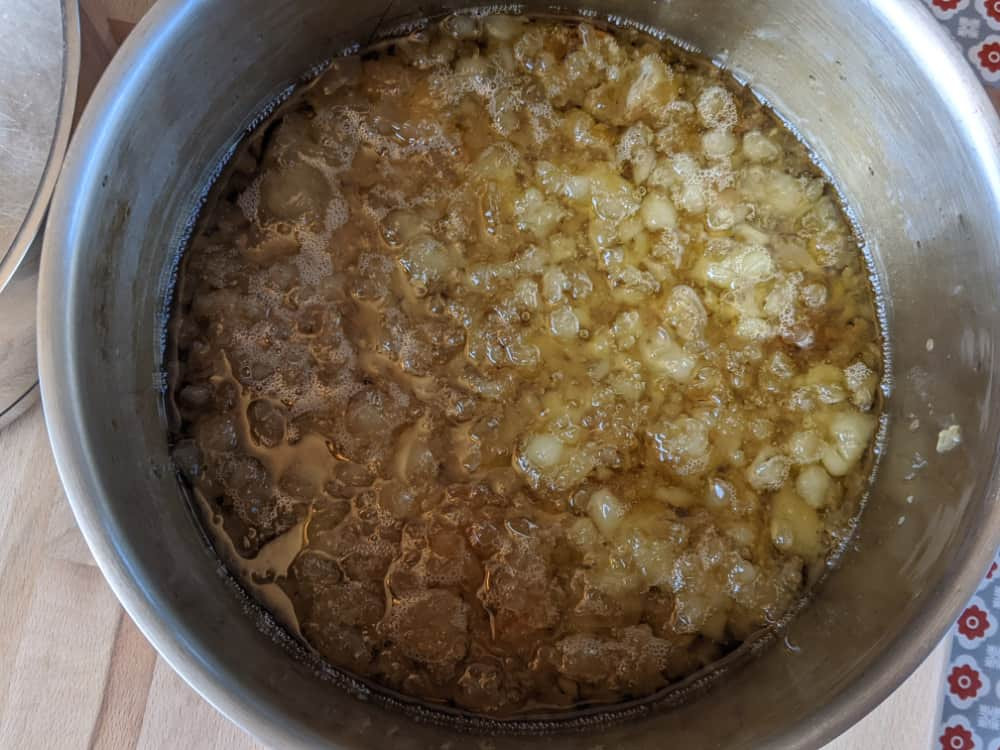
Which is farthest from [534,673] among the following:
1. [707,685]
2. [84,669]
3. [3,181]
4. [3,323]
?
[3,181]

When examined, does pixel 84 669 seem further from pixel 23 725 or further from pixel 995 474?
pixel 995 474

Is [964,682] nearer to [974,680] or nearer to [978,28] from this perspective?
[974,680]

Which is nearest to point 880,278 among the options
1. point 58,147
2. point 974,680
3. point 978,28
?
point 978,28

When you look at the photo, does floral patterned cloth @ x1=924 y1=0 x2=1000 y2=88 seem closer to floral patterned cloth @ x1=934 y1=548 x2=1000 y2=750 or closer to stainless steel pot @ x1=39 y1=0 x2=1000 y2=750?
stainless steel pot @ x1=39 y1=0 x2=1000 y2=750

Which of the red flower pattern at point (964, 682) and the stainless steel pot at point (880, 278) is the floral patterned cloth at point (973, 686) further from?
the stainless steel pot at point (880, 278)

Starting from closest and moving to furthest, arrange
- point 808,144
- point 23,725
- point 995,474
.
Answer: point 995,474 < point 23,725 < point 808,144
